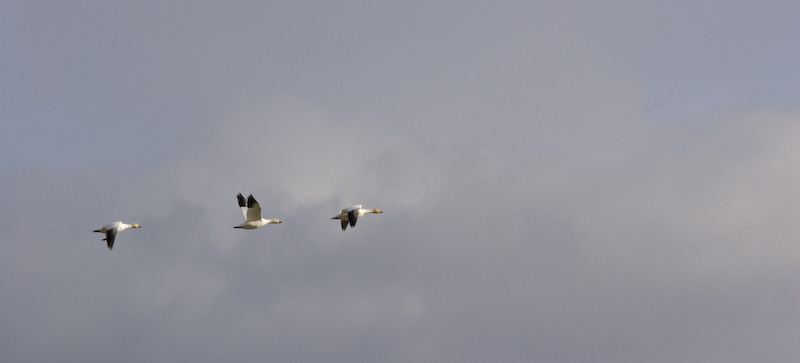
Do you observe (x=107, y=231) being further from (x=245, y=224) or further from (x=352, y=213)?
(x=352, y=213)

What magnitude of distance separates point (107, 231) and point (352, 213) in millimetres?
13893

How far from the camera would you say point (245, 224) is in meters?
77.3

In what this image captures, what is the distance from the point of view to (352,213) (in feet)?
256

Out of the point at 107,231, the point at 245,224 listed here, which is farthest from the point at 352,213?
the point at 107,231

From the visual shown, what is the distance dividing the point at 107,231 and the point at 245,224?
774cm

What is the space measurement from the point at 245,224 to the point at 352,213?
20.3 ft

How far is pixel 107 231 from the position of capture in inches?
2970
